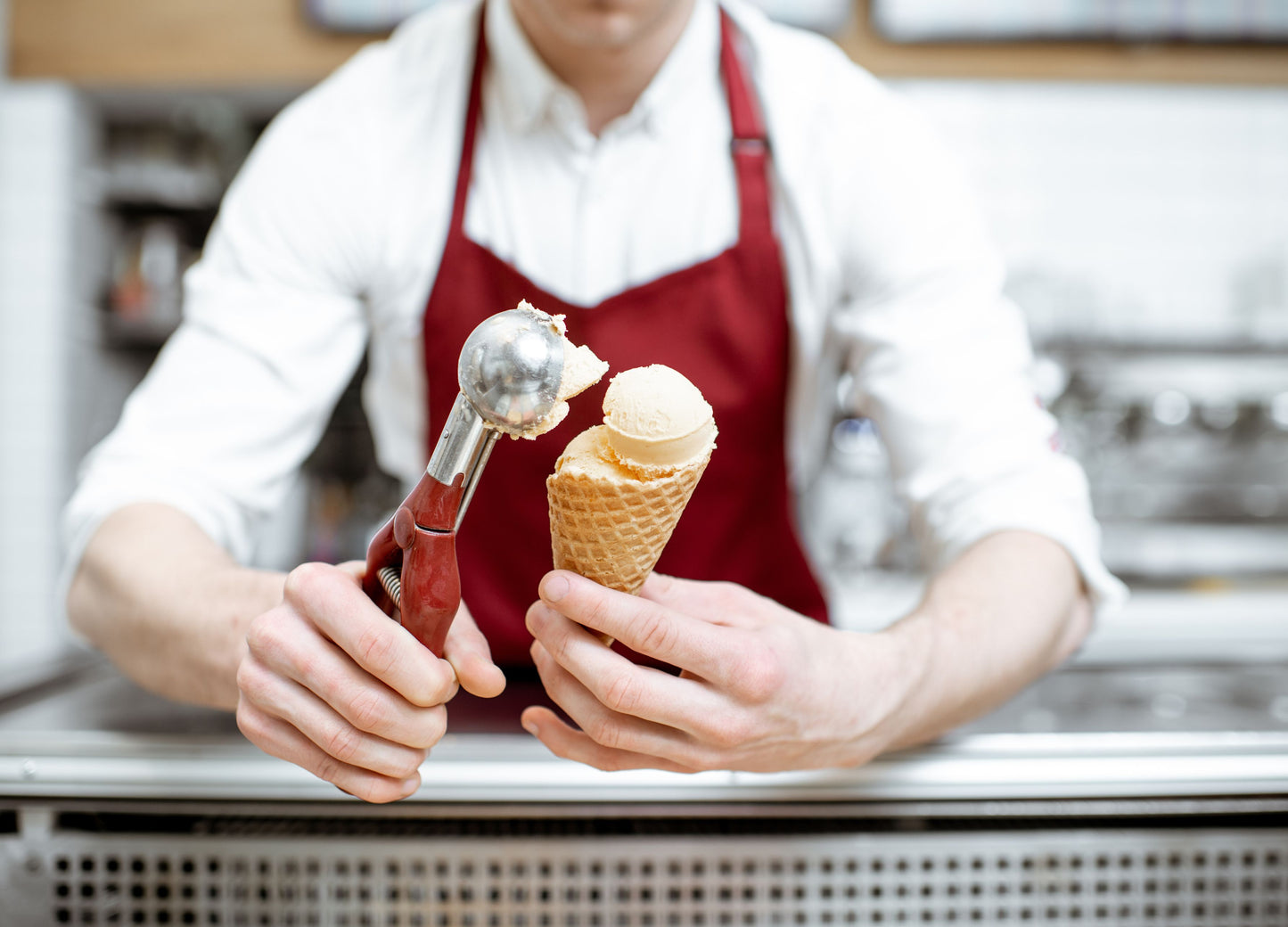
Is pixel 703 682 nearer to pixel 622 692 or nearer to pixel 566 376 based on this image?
pixel 622 692

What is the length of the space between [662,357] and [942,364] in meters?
0.28

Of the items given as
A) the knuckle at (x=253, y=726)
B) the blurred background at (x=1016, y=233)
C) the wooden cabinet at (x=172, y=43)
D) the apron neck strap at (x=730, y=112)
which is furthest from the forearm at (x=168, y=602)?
the wooden cabinet at (x=172, y=43)

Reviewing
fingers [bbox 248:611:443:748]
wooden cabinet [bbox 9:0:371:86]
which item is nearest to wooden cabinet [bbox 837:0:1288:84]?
wooden cabinet [bbox 9:0:371:86]

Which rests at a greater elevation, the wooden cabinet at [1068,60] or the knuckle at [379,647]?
the wooden cabinet at [1068,60]

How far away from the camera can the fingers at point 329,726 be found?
541mm

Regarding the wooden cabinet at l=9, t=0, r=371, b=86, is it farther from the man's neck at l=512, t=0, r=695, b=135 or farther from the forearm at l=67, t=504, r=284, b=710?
the forearm at l=67, t=504, r=284, b=710

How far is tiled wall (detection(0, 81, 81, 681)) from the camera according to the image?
2580mm

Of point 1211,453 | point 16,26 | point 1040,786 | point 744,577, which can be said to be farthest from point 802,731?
point 16,26

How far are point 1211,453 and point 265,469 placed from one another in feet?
8.86

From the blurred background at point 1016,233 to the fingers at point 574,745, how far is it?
76.4 inches

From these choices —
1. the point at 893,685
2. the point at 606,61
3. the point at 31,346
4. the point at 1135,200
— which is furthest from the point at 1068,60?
the point at 31,346

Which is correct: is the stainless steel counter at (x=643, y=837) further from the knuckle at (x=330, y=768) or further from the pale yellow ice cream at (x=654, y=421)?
the pale yellow ice cream at (x=654, y=421)

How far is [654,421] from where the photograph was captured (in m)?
0.50

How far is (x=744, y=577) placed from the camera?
111cm
